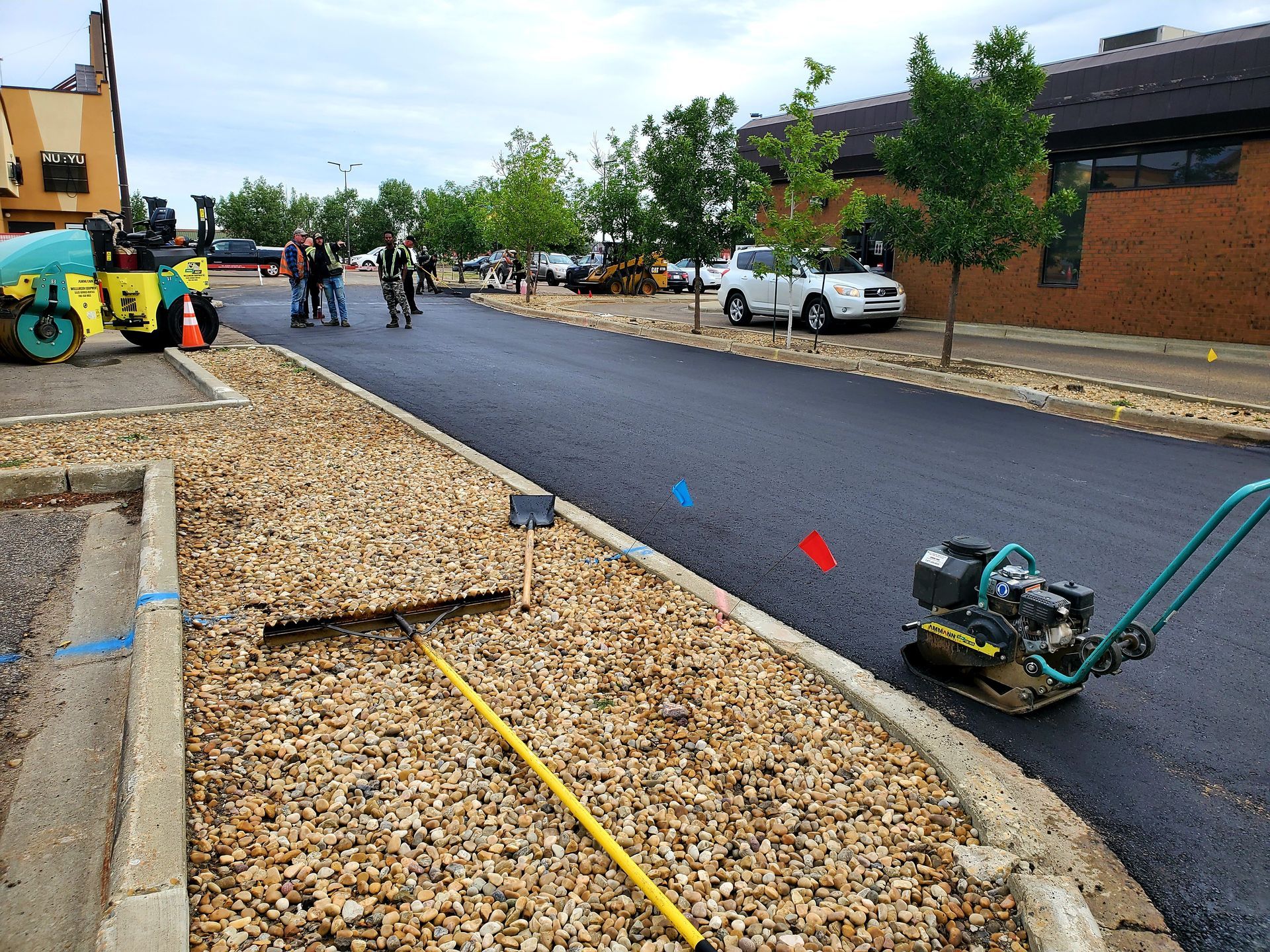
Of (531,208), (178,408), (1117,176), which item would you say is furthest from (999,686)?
(531,208)

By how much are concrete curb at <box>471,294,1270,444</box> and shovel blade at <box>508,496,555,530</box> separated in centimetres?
769

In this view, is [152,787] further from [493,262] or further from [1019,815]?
[493,262]

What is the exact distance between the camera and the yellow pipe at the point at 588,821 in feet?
8.46

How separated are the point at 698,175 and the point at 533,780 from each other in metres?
17.5

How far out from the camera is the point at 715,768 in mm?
3463

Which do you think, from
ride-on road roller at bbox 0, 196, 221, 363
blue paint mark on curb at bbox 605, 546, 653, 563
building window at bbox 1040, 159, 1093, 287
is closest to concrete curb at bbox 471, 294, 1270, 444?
building window at bbox 1040, 159, 1093, 287

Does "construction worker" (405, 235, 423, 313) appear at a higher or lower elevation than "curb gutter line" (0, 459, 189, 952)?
higher

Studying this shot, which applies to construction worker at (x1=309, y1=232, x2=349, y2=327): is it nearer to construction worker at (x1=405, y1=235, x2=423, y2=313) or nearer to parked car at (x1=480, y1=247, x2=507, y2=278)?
construction worker at (x1=405, y1=235, x2=423, y2=313)

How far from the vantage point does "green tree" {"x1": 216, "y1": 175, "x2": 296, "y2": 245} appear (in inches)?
2549

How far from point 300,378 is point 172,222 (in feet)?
13.9

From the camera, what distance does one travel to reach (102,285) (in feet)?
44.0

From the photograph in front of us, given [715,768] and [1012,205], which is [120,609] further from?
[1012,205]

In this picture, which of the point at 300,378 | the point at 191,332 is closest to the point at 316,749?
the point at 300,378

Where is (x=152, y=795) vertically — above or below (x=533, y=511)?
below
